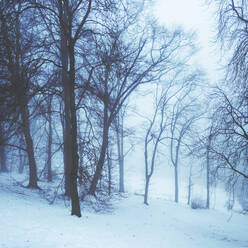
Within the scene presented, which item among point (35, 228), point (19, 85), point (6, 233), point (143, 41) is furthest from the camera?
point (143, 41)

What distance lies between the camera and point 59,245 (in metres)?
4.58

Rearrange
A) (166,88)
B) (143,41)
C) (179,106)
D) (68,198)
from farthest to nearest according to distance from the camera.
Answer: (179,106)
(166,88)
(143,41)
(68,198)

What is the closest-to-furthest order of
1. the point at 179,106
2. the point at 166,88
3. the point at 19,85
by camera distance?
the point at 19,85 < the point at 166,88 < the point at 179,106

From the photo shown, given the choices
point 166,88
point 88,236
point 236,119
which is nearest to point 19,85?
point 88,236

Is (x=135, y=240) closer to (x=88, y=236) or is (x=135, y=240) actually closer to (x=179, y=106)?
(x=88, y=236)

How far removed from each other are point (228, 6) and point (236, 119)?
11.5 ft

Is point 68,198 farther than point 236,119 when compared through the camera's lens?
Yes

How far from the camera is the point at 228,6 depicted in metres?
5.90

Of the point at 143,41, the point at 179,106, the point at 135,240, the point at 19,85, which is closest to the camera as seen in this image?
the point at 19,85

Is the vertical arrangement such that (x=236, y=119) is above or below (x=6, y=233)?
above

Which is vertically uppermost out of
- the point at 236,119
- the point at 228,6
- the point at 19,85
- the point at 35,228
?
the point at 228,6

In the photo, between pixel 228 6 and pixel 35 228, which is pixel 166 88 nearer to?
pixel 228 6

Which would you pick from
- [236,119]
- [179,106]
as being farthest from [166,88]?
[236,119]

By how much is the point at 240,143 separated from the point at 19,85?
717 centimetres
